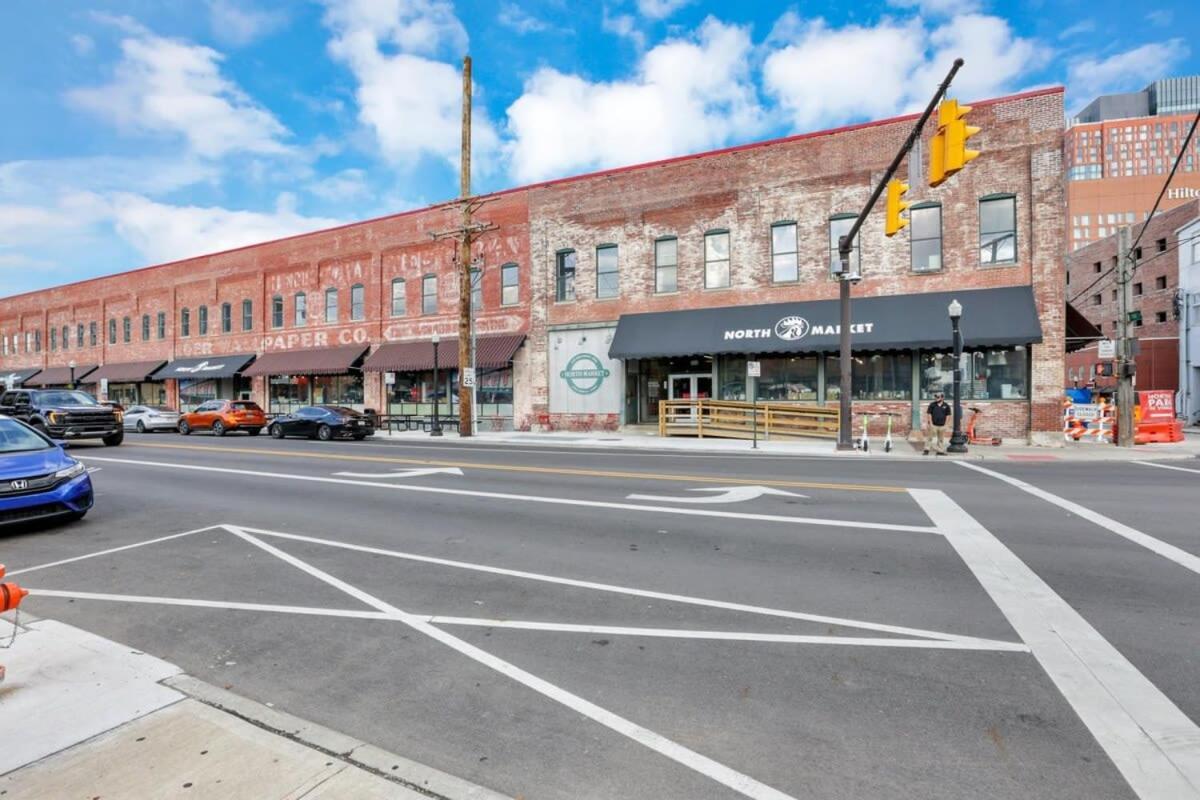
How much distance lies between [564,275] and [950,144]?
61.0ft

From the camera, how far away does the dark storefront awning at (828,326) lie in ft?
64.0

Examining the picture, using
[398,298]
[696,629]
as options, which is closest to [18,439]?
[696,629]

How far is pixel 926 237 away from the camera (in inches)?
843

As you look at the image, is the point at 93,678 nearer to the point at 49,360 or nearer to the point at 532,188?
the point at 532,188

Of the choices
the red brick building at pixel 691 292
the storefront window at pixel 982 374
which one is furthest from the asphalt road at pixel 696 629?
the red brick building at pixel 691 292

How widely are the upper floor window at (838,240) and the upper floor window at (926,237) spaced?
1.68m

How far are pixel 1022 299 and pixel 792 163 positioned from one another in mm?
8757

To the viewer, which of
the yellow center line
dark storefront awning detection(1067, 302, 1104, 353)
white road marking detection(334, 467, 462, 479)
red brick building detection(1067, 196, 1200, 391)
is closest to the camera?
the yellow center line

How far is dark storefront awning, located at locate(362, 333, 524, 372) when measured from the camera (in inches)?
1093

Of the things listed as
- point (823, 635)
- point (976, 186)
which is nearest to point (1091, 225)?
point (976, 186)

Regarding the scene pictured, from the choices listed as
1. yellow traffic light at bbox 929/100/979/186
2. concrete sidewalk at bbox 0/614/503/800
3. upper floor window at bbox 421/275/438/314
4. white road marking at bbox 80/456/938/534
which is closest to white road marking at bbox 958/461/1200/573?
white road marking at bbox 80/456/938/534

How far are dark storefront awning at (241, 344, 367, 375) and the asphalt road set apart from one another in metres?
23.3

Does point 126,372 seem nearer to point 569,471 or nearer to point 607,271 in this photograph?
point 607,271

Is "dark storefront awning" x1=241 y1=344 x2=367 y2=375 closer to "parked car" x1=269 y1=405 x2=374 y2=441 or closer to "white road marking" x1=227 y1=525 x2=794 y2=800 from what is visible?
"parked car" x1=269 y1=405 x2=374 y2=441
